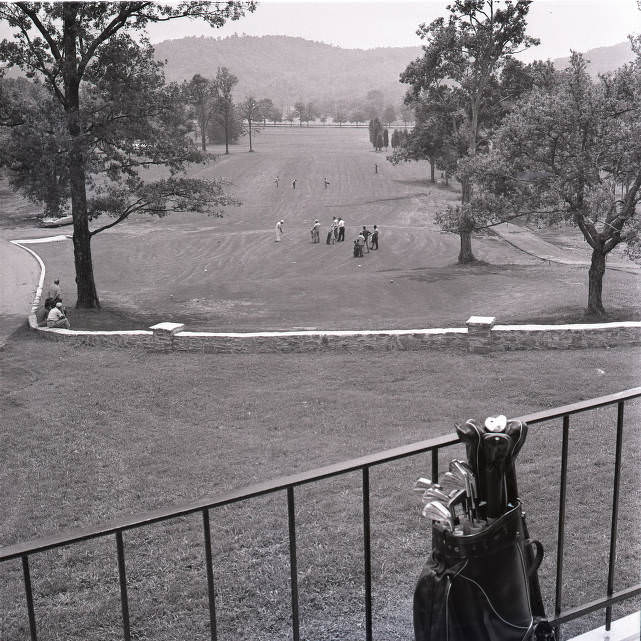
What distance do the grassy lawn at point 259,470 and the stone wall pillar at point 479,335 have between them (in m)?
0.26

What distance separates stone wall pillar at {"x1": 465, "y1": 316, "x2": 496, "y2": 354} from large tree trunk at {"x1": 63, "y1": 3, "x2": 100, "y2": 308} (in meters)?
10.7

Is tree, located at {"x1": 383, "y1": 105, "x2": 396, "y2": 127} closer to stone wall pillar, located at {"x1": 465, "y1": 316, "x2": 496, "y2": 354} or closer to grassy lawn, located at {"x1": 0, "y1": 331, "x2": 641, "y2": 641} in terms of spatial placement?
grassy lawn, located at {"x1": 0, "y1": 331, "x2": 641, "y2": 641}

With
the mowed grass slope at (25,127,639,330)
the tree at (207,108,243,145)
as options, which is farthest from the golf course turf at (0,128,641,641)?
the tree at (207,108,243,145)

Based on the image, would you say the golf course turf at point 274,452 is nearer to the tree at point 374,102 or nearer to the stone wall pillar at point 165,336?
the stone wall pillar at point 165,336

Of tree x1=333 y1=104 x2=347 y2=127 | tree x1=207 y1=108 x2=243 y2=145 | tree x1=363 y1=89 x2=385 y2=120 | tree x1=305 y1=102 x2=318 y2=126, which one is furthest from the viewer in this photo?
tree x1=363 y1=89 x2=385 y2=120

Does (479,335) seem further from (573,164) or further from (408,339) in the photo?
(573,164)

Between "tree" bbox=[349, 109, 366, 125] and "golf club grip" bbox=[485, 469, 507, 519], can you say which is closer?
"golf club grip" bbox=[485, 469, 507, 519]

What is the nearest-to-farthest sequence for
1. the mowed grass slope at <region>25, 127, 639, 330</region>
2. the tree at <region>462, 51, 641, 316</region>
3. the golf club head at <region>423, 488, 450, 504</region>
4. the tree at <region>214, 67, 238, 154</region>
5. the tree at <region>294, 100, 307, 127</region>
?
the golf club head at <region>423, 488, 450, 504</region>
the tree at <region>462, 51, 641, 316</region>
the mowed grass slope at <region>25, 127, 639, 330</region>
the tree at <region>214, 67, 238, 154</region>
the tree at <region>294, 100, 307, 127</region>

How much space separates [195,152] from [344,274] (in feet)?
28.9

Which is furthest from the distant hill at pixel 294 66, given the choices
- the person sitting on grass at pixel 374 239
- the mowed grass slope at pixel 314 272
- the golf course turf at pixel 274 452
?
the golf course turf at pixel 274 452

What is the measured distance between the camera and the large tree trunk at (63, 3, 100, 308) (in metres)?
18.7

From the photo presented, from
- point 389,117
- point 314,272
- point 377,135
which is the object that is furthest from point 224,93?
point 389,117

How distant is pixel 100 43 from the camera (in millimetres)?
19484

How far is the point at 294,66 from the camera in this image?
108m
